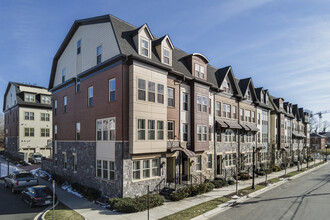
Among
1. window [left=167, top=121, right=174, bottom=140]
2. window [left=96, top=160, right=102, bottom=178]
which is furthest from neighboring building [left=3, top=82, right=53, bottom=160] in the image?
window [left=167, top=121, right=174, bottom=140]

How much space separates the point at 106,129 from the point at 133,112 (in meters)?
3.31

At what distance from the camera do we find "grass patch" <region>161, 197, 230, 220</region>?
13.7m

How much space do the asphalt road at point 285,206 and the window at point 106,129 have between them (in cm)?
956

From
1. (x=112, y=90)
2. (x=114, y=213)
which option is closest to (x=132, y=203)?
(x=114, y=213)

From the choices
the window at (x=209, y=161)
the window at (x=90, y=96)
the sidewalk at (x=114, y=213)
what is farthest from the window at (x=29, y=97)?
the window at (x=209, y=161)

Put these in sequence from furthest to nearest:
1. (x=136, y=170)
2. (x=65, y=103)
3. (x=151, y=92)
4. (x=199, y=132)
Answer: (x=65, y=103), (x=199, y=132), (x=151, y=92), (x=136, y=170)

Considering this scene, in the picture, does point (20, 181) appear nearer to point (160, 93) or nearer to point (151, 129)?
point (151, 129)

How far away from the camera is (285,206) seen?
16.6 metres

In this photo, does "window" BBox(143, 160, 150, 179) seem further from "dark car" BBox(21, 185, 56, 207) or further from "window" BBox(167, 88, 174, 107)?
"dark car" BBox(21, 185, 56, 207)

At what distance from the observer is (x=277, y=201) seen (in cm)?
1803

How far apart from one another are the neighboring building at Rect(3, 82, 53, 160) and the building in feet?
55.4

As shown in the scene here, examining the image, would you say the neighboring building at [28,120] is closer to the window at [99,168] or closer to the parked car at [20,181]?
the parked car at [20,181]

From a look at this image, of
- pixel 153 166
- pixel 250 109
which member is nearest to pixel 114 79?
pixel 153 166

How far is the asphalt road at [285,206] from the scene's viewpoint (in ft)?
47.0
